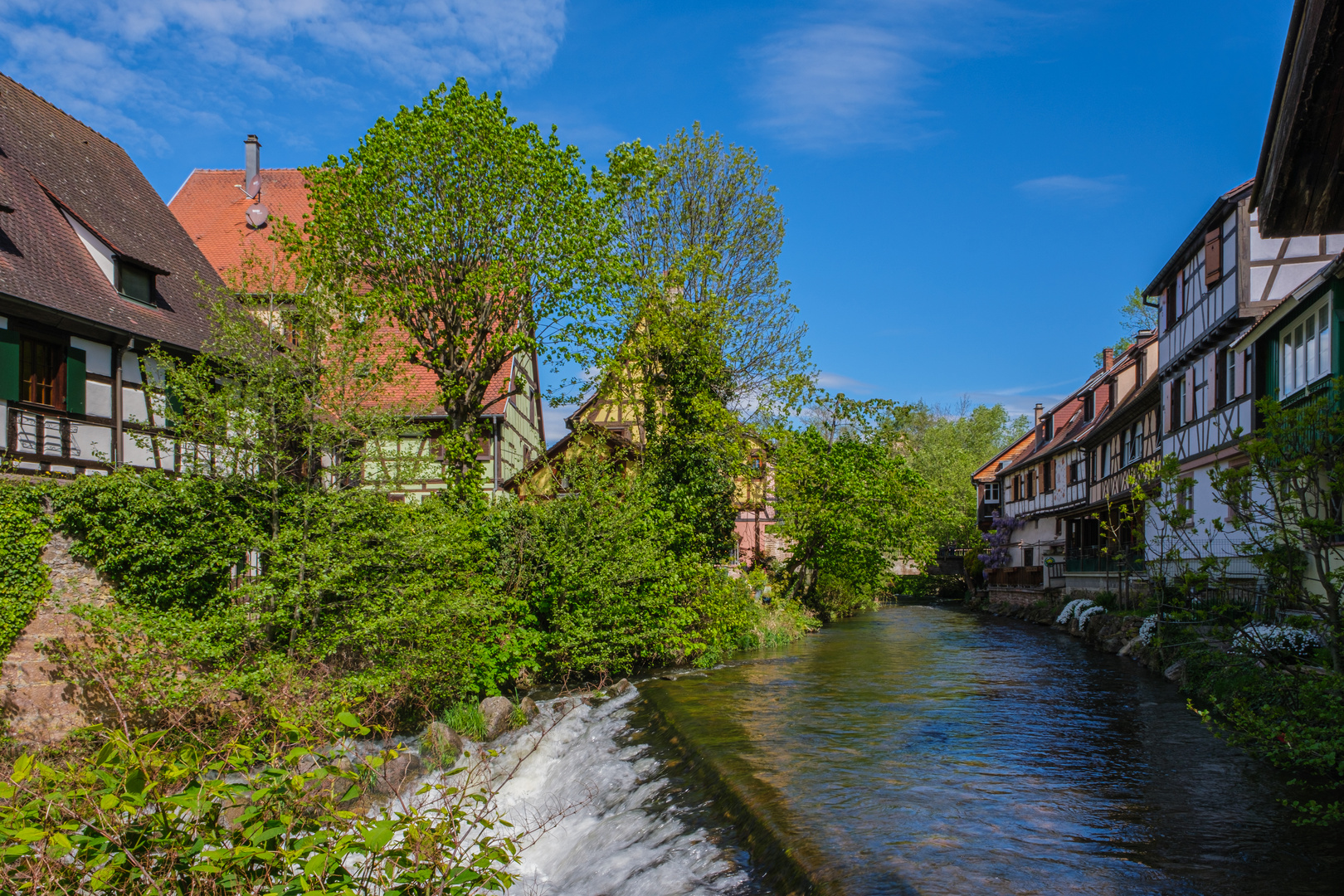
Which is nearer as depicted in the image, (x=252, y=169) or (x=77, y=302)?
(x=77, y=302)

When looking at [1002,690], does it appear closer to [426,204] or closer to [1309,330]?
[1309,330]

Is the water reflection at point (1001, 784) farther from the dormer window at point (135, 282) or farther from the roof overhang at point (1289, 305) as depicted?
the dormer window at point (135, 282)

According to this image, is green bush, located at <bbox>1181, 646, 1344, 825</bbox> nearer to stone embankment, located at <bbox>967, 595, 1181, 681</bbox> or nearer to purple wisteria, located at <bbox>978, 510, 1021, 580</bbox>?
stone embankment, located at <bbox>967, 595, 1181, 681</bbox>

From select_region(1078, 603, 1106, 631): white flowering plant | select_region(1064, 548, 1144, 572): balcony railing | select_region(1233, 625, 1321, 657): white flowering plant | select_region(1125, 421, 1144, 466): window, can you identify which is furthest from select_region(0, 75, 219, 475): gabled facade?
select_region(1125, 421, 1144, 466): window

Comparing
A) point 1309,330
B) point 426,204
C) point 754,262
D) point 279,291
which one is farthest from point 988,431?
point 279,291

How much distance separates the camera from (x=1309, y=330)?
1695 cm

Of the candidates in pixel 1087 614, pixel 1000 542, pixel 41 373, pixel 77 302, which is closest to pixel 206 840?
pixel 41 373

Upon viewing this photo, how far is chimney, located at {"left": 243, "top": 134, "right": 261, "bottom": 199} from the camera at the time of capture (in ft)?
94.6

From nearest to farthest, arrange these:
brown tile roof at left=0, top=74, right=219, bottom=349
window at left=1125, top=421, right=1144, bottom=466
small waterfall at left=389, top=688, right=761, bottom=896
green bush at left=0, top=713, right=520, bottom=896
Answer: green bush at left=0, top=713, right=520, bottom=896, small waterfall at left=389, top=688, right=761, bottom=896, brown tile roof at left=0, top=74, right=219, bottom=349, window at left=1125, top=421, right=1144, bottom=466

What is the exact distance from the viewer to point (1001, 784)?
356 inches

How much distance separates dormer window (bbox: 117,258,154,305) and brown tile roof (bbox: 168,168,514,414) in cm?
855

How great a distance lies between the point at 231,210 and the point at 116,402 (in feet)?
48.0

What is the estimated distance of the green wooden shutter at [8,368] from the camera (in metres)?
13.7

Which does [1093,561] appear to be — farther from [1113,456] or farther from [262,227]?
[262,227]
